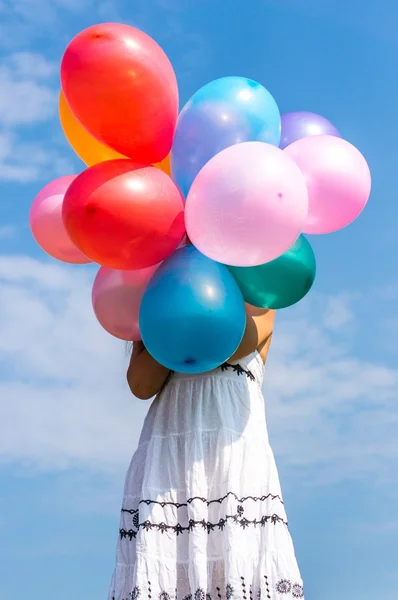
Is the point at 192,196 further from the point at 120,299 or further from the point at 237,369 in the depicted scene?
the point at 237,369

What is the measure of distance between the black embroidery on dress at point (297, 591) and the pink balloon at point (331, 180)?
1390mm

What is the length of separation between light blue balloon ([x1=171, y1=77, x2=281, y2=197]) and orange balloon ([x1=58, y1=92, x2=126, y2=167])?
43 centimetres

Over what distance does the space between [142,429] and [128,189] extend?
3.96 feet

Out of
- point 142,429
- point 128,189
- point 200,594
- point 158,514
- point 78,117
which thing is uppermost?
point 78,117

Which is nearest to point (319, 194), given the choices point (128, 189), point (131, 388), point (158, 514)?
point (128, 189)

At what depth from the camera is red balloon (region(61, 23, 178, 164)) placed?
356 centimetres

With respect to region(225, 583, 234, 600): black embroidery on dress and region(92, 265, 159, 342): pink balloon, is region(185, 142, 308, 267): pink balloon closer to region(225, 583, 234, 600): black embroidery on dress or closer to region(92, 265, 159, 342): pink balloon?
region(92, 265, 159, 342): pink balloon

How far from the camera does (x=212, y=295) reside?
3504mm

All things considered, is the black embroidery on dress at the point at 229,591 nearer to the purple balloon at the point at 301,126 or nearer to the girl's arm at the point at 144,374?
the girl's arm at the point at 144,374

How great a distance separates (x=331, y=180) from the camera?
3703mm

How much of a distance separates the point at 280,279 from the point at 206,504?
96 centimetres

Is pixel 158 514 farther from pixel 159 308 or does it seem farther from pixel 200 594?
pixel 159 308

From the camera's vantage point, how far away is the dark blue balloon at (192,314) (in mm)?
3486

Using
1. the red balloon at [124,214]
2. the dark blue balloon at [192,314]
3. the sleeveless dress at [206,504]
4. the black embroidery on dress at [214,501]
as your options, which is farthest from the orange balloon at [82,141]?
the black embroidery on dress at [214,501]
